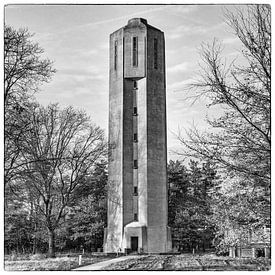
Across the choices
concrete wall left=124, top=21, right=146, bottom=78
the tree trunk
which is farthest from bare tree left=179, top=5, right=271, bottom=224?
concrete wall left=124, top=21, right=146, bottom=78

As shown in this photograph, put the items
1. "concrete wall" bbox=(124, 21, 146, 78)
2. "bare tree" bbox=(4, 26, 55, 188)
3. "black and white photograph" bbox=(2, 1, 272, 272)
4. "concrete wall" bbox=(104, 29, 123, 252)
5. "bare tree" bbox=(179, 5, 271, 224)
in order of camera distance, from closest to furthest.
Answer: "bare tree" bbox=(179, 5, 271, 224) < "black and white photograph" bbox=(2, 1, 272, 272) < "bare tree" bbox=(4, 26, 55, 188) < "concrete wall" bbox=(104, 29, 123, 252) < "concrete wall" bbox=(124, 21, 146, 78)

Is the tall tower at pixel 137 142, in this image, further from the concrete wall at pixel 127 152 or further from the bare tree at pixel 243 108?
the bare tree at pixel 243 108

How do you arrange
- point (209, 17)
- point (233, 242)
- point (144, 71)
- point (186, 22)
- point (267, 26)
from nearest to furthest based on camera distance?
1. point (267, 26)
2. point (233, 242)
3. point (209, 17)
4. point (186, 22)
5. point (144, 71)

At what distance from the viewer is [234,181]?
13.4 m

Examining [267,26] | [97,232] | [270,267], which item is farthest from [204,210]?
[267,26]

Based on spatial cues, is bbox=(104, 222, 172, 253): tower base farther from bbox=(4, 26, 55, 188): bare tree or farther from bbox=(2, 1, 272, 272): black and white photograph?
bbox=(4, 26, 55, 188): bare tree

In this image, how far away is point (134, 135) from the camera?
103 feet

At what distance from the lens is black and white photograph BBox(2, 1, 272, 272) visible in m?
12.2

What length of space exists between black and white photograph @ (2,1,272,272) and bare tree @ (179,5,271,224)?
3 cm

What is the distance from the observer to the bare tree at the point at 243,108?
447 inches

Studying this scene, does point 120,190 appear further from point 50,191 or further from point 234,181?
point 234,181

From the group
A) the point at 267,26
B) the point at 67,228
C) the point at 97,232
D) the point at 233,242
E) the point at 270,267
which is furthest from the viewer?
the point at 97,232

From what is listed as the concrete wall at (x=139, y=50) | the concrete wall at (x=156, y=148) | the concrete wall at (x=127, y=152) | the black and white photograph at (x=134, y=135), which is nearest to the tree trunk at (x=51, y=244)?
the black and white photograph at (x=134, y=135)

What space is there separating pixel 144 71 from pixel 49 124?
1073 centimetres
